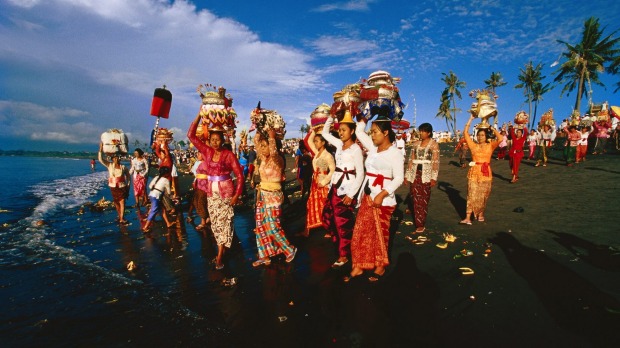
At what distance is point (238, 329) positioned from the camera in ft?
→ 10.5

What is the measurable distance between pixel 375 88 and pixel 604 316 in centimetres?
438

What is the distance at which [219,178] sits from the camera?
474 cm

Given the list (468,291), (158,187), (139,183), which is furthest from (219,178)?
(139,183)

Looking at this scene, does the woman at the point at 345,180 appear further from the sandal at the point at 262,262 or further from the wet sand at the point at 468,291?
the sandal at the point at 262,262

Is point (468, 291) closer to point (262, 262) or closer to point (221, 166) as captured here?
point (262, 262)

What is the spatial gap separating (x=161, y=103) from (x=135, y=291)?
415 centimetres

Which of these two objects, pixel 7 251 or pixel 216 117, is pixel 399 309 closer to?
pixel 216 117

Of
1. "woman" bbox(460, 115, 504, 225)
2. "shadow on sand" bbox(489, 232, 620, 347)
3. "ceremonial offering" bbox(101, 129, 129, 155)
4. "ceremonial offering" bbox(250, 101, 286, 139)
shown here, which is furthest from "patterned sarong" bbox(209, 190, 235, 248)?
"woman" bbox(460, 115, 504, 225)

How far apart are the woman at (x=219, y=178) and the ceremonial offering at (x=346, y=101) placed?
209 cm

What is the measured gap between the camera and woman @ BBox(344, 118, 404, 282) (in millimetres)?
3881

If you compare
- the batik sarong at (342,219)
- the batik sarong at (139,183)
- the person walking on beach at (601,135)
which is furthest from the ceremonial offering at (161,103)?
the person walking on beach at (601,135)

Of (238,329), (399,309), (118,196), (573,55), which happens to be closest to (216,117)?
(238,329)

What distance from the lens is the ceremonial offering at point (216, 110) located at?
4.96 m

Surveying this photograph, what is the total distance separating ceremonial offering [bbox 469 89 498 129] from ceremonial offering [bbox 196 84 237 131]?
5.35m
